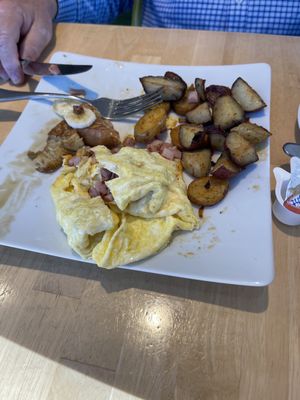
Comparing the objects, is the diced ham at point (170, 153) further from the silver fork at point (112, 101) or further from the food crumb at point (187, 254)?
the food crumb at point (187, 254)

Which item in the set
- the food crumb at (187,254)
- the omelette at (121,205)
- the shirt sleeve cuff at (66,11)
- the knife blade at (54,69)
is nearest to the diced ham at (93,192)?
the omelette at (121,205)

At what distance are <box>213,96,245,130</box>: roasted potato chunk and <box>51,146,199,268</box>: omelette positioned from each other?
254mm

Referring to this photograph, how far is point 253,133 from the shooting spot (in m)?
1.28

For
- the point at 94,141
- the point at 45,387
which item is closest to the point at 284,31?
the point at 94,141

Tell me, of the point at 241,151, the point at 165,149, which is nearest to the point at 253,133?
the point at 241,151

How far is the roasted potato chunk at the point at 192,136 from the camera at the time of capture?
1.29m

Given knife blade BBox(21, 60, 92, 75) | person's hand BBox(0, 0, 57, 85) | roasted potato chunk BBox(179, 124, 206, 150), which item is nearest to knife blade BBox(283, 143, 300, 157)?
roasted potato chunk BBox(179, 124, 206, 150)

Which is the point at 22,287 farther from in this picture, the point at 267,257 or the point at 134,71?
the point at 134,71

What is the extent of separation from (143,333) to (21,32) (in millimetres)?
1646

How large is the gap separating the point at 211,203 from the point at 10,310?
28.8 inches

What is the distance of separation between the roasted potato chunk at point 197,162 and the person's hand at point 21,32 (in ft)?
3.44

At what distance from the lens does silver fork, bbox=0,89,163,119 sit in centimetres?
150

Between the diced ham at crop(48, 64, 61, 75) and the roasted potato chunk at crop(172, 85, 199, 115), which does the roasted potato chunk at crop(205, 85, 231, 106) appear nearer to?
the roasted potato chunk at crop(172, 85, 199, 115)

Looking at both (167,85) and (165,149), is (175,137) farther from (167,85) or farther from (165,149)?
(167,85)
